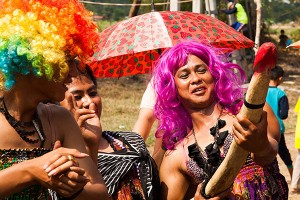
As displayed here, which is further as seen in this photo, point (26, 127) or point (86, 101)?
point (86, 101)

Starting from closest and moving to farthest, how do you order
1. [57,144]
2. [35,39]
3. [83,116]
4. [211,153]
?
[35,39], [57,144], [83,116], [211,153]

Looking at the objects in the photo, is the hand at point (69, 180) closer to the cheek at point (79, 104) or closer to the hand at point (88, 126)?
the hand at point (88, 126)

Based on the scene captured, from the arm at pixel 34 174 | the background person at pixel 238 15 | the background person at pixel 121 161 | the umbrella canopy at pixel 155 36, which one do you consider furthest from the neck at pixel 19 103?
the background person at pixel 238 15

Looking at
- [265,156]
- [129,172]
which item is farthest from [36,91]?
[129,172]

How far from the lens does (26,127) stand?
3.22 metres

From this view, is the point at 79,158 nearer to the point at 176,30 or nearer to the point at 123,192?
the point at 123,192

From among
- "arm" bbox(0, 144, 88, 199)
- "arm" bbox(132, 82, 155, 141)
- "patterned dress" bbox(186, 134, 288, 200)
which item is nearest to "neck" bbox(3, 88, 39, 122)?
"arm" bbox(0, 144, 88, 199)

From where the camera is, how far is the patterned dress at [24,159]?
3111 millimetres

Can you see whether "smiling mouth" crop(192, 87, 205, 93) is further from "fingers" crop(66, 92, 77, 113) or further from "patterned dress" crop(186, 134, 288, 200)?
"fingers" crop(66, 92, 77, 113)

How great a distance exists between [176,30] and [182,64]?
1.35 m

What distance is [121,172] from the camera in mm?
4270

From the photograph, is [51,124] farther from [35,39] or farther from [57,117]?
[35,39]

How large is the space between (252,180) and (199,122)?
0.48m

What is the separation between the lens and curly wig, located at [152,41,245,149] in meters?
4.33
